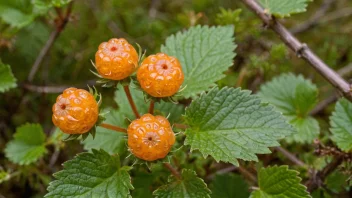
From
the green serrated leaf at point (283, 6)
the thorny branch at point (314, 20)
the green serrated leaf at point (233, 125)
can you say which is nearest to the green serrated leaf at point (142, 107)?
the green serrated leaf at point (233, 125)

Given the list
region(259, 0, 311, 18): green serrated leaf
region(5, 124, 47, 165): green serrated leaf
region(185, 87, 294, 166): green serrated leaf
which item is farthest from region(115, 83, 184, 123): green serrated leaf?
region(259, 0, 311, 18): green serrated leaf

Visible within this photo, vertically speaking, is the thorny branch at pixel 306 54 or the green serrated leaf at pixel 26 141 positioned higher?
the thorny branch at pixel 306 54

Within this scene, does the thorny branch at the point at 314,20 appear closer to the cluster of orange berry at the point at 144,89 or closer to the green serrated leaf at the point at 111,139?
the green serrated leaf at the point at 111,139

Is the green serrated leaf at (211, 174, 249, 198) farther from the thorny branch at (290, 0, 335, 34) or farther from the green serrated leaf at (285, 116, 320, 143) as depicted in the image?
the thorny branch at (290, 0, 335, 34)

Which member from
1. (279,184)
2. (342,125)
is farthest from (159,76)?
(342,125)

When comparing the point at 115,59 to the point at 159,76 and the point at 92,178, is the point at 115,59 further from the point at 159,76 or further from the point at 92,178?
the point at 92,178
